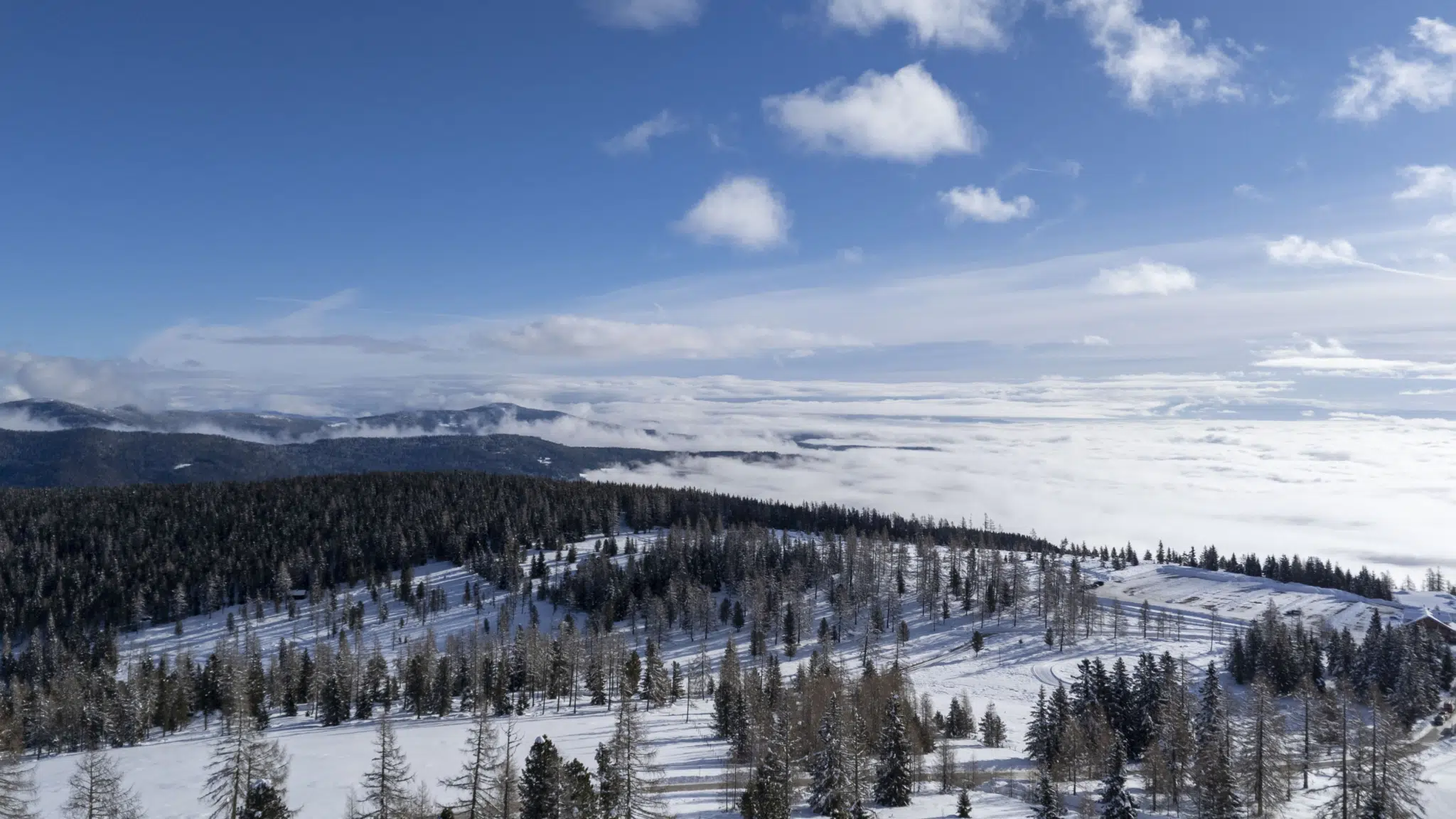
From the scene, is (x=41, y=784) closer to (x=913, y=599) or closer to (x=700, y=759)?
(x=700, y=759)

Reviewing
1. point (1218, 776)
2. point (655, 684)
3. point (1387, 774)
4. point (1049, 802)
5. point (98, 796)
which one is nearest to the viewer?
point (98, 796)

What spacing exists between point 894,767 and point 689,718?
4656 centimetres

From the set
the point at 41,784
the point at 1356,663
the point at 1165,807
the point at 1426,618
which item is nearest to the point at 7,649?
the point at 41,784

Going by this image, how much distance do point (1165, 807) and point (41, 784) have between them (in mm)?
102095

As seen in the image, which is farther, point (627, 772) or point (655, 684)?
point (655, 684)

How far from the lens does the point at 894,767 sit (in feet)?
215

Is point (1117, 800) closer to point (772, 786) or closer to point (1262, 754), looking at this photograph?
point (1262, 754)

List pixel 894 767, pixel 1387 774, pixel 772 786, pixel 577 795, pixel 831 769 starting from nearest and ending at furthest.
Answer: pixel 577 795 < pixel 1387 774 < pixel 772 786 < pixel 831 769 < pixel 894 767

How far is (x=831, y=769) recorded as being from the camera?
2372 inches

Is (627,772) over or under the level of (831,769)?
over

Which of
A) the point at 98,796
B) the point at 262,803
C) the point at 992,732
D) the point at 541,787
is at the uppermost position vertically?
the point at 262,803

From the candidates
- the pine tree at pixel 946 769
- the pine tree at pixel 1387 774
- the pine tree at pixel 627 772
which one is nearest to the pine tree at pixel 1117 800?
the pine tree at pixel 1387 774

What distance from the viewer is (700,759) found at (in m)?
83.4

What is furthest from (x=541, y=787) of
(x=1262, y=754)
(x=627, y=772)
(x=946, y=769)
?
(x=1262, y=754)
